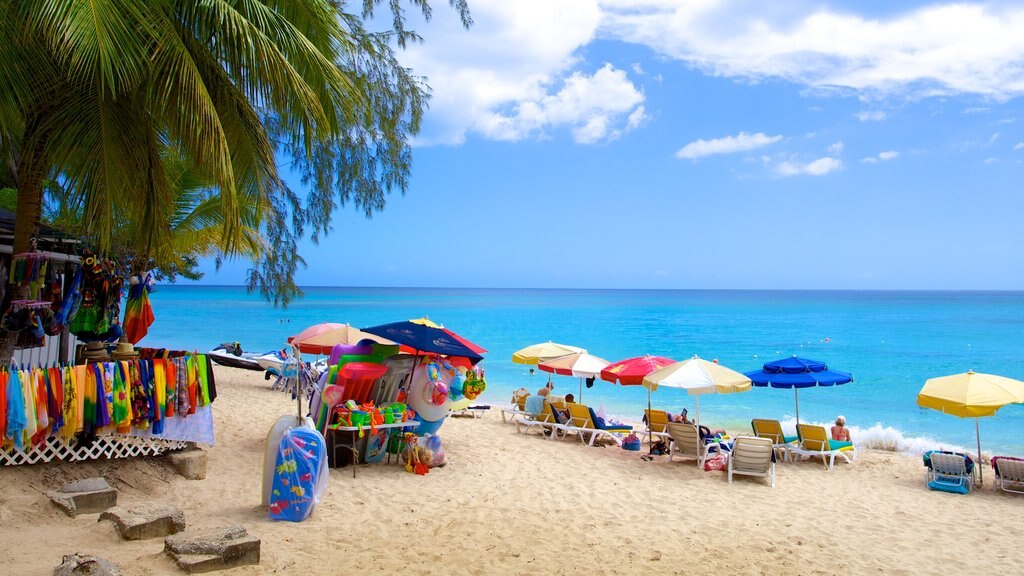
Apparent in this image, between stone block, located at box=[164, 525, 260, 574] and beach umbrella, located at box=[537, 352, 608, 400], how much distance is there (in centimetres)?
810

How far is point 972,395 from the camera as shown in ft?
31.4

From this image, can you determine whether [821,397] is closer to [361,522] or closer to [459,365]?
[459,365]

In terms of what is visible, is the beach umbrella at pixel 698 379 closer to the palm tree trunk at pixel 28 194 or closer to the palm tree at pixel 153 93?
the palm tree at pixel 153 93

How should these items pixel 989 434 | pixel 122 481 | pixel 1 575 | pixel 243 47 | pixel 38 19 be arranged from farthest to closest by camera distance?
pixel 989 434
pixel 122 481
pixel 243 47
pixel 38 19
pixel 1 575

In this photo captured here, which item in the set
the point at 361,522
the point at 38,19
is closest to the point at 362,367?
the point at 361,522

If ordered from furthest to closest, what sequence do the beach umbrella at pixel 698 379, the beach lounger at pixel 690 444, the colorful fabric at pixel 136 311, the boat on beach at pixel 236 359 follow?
the boat on beach at pixel 236 359 < the beach lounger at pixel 690 444 < the beach umbrella at pixel 698 379 < the colorful fabric at pixel 136 311

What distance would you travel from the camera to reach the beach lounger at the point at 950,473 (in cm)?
958

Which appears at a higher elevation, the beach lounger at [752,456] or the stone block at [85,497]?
the stone block at [85,497]

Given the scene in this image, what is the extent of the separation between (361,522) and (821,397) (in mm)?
19771

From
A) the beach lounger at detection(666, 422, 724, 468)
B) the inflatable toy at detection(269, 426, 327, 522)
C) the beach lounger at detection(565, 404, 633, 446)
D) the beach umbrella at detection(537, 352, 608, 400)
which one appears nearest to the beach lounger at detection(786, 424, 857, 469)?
the beach lounger at detection(666, 422, 724, 468)

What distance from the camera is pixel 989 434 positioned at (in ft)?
54.5

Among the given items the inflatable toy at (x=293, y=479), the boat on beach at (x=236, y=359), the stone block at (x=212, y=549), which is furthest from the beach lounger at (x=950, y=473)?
the boat on beach at (x=236, y=359)

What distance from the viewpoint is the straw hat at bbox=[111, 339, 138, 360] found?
743cm

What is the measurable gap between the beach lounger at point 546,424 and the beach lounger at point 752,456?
10.5 feet
